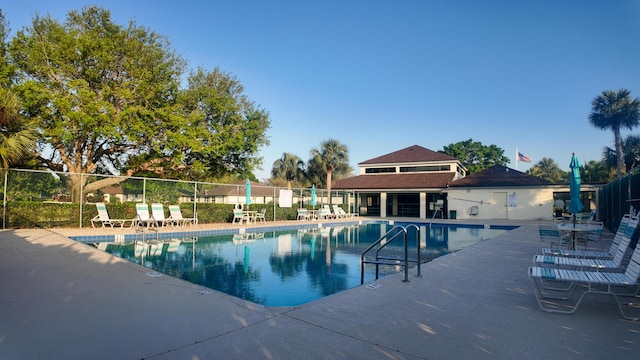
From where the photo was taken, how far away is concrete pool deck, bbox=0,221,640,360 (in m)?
2.72

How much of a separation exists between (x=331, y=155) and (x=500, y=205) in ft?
50.2

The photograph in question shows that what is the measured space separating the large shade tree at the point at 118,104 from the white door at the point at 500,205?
16369mm

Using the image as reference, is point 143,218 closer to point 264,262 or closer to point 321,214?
point 264,262

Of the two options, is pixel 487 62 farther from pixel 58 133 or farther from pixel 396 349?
pixel 58 133

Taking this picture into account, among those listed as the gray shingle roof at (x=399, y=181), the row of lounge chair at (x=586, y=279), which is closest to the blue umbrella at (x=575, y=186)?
the row of lounge chair at (x=586, y=279)

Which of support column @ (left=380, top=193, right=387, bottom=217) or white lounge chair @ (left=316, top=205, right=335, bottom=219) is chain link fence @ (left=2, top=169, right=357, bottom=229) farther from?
support column @ (left=380, top=193, right=387, bottom=217)

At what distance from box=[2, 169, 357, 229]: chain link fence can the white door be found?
533 inches

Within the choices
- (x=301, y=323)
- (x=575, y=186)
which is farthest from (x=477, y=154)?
(x=301, y=323)

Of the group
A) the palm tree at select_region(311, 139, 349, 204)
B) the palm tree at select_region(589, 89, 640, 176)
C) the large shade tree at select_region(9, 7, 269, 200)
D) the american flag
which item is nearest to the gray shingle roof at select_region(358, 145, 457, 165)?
the palm tree at select_region(311, 139, 349, 204)

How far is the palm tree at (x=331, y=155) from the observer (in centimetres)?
3291

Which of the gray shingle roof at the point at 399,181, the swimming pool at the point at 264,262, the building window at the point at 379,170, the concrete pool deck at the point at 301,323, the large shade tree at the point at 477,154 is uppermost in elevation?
the large shade tree at the point at 477,154

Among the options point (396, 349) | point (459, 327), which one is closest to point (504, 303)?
point (459, 327)

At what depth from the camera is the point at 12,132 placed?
34.4 feet

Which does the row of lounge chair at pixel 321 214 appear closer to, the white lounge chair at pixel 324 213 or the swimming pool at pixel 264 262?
the white lounge chair at pixel 324 213
